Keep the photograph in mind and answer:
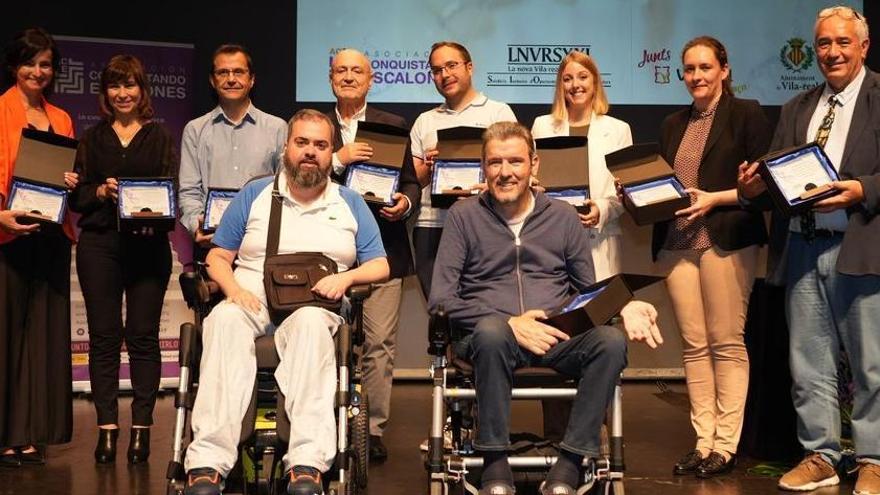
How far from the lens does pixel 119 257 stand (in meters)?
4.53

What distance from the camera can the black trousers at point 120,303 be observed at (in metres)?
4.51

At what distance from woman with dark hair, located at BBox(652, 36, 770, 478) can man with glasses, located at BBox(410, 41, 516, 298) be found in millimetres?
777

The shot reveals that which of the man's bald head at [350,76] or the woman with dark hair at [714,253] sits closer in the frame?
the woman with dark hair at [714,253]

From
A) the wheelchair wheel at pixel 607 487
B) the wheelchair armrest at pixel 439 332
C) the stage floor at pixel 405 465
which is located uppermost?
the wheelchair armrest at pixel 439 332

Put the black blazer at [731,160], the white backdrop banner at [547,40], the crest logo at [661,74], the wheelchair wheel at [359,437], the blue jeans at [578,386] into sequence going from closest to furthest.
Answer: the blue jeans at [578,386] → the wheelchair wheel at [359,437] → the black blazer at [731,160] → the white backdrop banner at [547,40] → the crest logo at [661,74]

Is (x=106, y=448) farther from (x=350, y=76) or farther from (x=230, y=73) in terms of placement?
(x=350, y=76)

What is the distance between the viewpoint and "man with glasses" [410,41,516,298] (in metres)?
4.61

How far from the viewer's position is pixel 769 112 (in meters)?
7.23

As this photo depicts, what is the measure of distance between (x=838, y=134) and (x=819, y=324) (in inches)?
27.3

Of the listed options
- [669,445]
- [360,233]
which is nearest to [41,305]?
[360,233]

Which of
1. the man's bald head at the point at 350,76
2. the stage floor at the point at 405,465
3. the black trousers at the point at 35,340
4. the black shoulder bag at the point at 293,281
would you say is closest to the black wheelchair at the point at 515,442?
the black shoulder bag at the point at 293,281

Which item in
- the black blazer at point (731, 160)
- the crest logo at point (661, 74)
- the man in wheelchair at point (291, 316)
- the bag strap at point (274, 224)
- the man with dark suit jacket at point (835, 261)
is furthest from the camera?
the crest logo at point (661, 74)

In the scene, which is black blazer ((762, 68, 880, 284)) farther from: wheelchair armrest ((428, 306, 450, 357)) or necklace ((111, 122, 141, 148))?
necklace ((111, 122, 141, 148))

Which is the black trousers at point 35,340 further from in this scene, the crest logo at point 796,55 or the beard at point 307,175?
the crest logo at point 796,55
